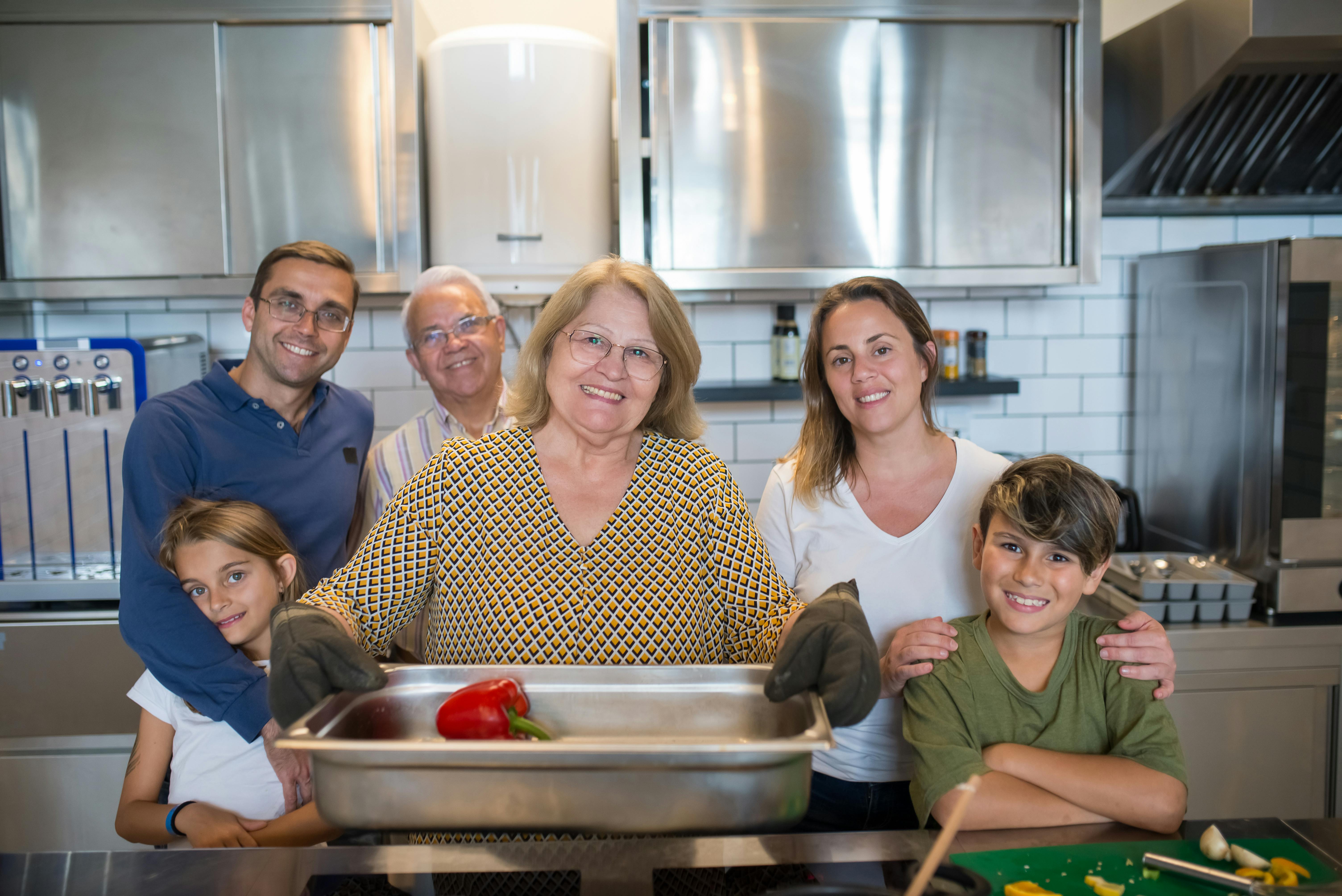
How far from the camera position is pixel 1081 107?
242 cm

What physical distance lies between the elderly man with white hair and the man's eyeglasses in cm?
25

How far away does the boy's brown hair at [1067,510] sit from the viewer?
1.24m

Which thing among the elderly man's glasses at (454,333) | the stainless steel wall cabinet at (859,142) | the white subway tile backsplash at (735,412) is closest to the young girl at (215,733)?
the elderly man's glasses at (454,333)

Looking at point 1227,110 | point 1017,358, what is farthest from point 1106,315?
point 1227,110

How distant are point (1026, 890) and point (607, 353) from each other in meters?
0.80

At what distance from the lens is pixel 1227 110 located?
242cm

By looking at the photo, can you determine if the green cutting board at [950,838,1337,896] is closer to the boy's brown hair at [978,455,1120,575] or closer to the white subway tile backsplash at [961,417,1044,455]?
the boy's brown hair at [978,455,1120,575]

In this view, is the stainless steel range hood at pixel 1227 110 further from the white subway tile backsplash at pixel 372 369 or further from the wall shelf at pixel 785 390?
the white subway tile backsplash at pixel 372 369

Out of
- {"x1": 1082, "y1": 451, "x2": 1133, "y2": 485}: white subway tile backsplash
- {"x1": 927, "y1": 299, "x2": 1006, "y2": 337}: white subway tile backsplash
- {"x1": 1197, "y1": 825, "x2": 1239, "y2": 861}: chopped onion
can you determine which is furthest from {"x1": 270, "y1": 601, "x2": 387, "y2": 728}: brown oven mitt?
{"x1": 1082, "y1": 451, "x2": 1133, "y2": 485}: white subway tile backsplash

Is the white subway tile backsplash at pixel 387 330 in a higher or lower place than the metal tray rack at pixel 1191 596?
higher

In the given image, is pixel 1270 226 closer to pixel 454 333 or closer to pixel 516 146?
pixel 516 146

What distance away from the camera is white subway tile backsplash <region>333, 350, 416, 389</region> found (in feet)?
9.03

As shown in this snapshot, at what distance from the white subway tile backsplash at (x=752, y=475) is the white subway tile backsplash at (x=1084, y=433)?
34.8 inches

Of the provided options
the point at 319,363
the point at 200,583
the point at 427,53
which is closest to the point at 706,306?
the point at 427,53
